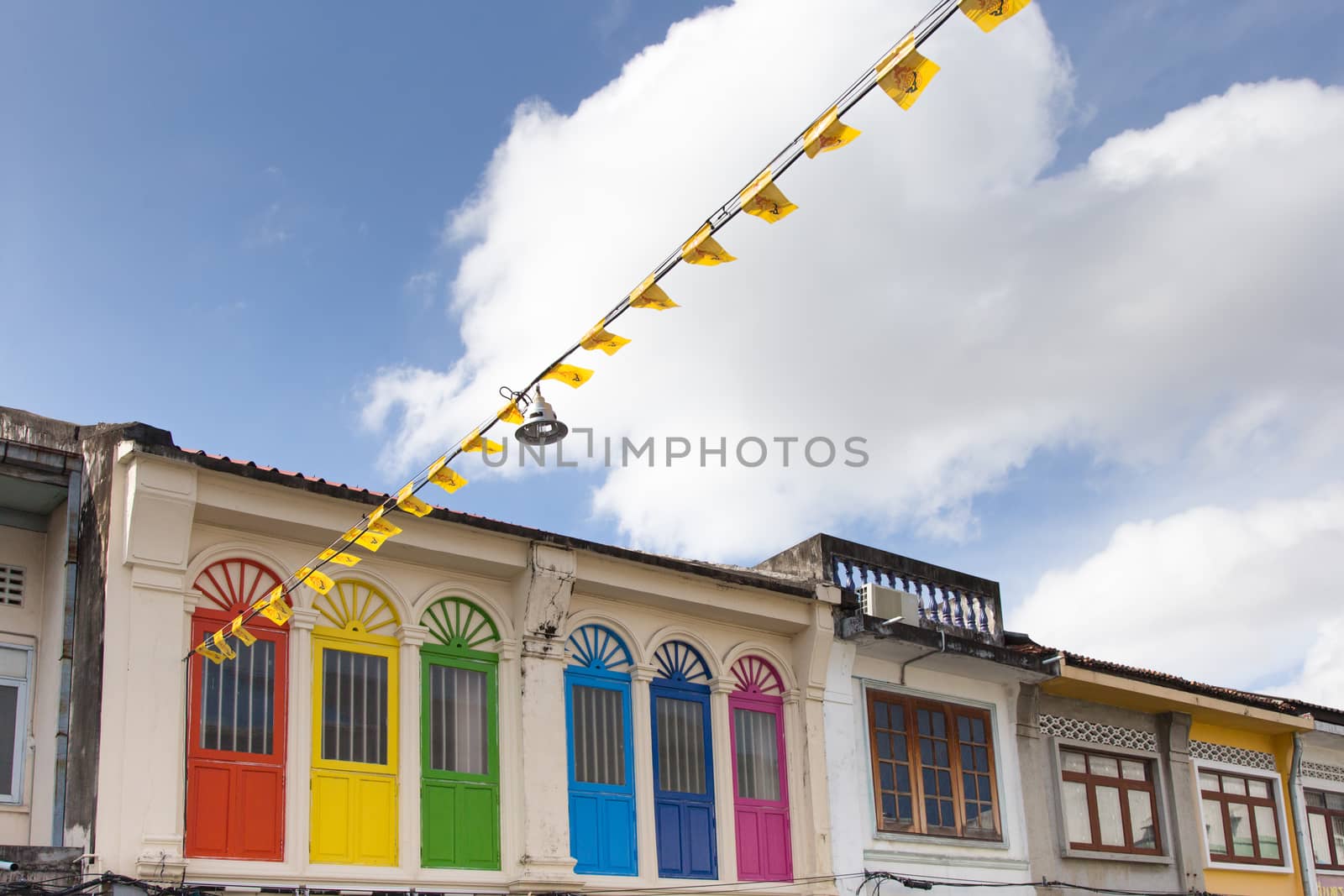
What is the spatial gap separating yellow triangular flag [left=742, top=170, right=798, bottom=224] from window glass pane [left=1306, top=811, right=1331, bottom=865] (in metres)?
16.0

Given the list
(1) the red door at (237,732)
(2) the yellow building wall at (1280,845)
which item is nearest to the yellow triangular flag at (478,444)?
(1) the red door at (237,732)

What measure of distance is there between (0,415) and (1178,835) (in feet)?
46.0

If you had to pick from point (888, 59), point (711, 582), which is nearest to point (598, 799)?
point (711, 582)

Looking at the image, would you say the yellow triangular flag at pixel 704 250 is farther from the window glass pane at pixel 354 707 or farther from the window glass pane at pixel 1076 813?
the window glass pane at pixel 1076 813

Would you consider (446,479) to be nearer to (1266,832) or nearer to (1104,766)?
(1104,766)

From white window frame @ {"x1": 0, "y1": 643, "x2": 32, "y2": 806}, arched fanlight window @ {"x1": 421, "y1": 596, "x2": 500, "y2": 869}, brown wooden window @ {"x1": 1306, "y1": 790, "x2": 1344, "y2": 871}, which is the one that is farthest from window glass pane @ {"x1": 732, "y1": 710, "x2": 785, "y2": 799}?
brown wooden window @ {"x1": 1306, "y1": 790, "x2": 1344, "y2": 871}

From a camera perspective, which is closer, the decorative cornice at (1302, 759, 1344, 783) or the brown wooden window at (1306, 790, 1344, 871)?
the brown wooden window at (1306, 790, 1344, 871)

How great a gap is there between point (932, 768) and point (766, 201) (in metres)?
9.86

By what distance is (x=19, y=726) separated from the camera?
38.4ft

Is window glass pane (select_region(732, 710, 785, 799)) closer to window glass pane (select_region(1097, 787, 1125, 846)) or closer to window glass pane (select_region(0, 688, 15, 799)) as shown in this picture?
window glass pane (select_region(1097, 787, 1125, 846))

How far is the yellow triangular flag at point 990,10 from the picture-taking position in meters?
6.94

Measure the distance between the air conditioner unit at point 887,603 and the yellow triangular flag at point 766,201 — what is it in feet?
27.6

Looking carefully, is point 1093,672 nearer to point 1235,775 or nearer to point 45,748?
point 1235,775

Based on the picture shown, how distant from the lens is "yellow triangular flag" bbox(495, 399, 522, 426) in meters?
9.03
